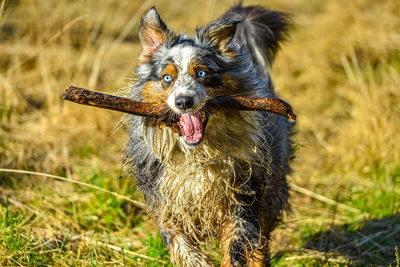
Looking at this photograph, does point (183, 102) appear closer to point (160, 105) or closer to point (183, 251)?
point (160, 105)

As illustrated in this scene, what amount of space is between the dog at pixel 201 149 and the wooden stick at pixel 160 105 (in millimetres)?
66

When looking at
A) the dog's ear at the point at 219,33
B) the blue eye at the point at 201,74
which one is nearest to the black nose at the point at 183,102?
the blue eye at the point at 201,74

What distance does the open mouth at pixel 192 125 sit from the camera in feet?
9.70

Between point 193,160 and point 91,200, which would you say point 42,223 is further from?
point 193,160

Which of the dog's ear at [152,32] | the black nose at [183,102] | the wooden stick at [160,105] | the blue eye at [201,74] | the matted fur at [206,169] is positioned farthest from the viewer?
the dog's ear at [152,32]

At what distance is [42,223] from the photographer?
4.18m

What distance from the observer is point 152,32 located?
3344mm

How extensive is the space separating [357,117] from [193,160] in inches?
137

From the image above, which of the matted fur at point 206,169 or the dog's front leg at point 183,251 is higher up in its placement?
the matted fur at point 206,169

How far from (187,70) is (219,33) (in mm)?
402

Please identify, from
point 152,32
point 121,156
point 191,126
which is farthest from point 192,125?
point 121,156

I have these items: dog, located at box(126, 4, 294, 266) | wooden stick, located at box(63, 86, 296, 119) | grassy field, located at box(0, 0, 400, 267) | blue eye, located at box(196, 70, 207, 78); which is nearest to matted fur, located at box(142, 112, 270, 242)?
dog, located at box(126, 4, 294, 266)

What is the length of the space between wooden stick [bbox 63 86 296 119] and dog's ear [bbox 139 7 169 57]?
1.76 ft

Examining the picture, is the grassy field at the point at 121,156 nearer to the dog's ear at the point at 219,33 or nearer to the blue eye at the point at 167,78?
the blue eye at the point at 167,78
